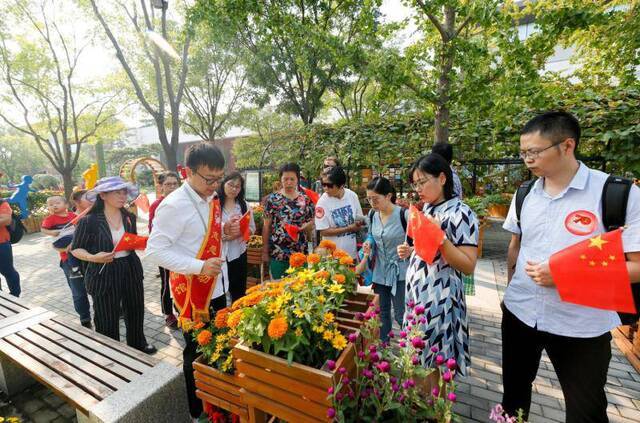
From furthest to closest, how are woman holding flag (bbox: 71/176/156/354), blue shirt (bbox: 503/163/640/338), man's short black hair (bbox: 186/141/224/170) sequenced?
woman holding flag (bbox: 71/176/156/354) → man's short black hair (bbox: 186/141/224/170) → blue shirt (bbox: 503/163/640/338)

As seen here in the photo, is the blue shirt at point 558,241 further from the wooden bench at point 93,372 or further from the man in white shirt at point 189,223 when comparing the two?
the wooden bench at point 93,372

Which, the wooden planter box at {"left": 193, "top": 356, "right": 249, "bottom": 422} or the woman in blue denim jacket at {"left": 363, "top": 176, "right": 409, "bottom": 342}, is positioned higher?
the woman in blue denim jacket at {"left": 363, "top": 176, "right": 409, "bottom": 342}

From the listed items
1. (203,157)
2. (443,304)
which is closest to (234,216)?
(203,157)

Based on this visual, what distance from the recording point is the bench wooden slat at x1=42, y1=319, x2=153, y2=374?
226 centimetres

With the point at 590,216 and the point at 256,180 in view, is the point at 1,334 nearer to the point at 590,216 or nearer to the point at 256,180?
the point at 590,216

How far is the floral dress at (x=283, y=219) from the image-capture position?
12.5ft

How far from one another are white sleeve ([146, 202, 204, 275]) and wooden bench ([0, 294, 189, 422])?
27.7 inches

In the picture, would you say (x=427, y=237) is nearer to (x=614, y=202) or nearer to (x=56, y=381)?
(x=614, y=202)

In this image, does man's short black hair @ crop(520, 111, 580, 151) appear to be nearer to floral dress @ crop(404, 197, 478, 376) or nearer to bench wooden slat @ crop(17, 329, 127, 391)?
floral dress @ crop(404, 197, 478, 376)

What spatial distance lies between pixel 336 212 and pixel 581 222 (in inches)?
91.5

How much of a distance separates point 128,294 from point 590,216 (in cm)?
373

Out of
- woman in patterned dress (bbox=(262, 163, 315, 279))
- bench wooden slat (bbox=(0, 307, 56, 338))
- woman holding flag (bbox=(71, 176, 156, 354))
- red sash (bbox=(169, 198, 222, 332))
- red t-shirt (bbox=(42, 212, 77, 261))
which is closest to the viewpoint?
red sash (bbox=(169, 198, 222, 332))

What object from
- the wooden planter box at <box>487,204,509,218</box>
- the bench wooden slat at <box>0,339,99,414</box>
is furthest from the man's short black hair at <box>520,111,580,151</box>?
the wooden planter box at <box>487,204,509,218</box>

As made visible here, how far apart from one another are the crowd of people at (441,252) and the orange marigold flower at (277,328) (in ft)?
2.19
